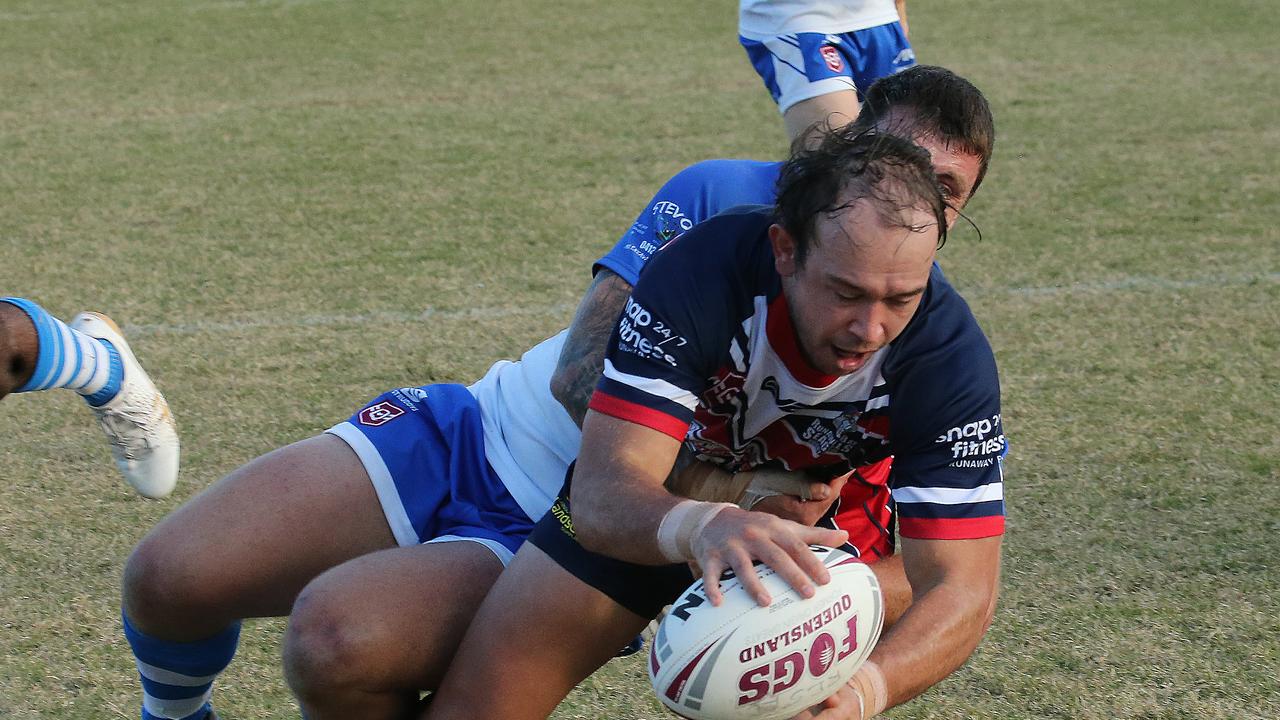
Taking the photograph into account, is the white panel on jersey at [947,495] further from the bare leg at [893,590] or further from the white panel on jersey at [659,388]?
the white panel on jersey at [659,388]

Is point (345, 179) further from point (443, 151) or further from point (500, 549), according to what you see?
point (500, 549)

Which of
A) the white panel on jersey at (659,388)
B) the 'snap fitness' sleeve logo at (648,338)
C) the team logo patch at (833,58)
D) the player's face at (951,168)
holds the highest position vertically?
the player's face at (951,168)

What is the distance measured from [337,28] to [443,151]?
3811 mm

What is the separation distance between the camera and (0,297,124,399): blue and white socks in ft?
10.9

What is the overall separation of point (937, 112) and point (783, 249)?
66 cm

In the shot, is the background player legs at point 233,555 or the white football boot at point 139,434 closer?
the background player legs at point 233,555

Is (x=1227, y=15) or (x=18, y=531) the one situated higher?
(x=18, y=531)

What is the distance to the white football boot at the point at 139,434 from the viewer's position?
11.8 ft

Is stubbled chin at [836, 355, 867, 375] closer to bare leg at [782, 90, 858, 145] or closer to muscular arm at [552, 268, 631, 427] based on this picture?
muscular arm at [552, 268, 631, 427]

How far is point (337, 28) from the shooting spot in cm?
1162

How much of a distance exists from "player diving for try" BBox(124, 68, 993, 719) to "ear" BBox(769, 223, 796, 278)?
0.55m

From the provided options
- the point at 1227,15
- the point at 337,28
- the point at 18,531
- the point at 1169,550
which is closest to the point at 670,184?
the point at 1169,550

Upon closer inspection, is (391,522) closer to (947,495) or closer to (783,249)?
(783,249)

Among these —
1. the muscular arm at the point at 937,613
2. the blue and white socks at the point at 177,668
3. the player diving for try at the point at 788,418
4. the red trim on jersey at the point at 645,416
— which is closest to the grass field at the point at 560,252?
the blue and white socks at the point at 177,668
